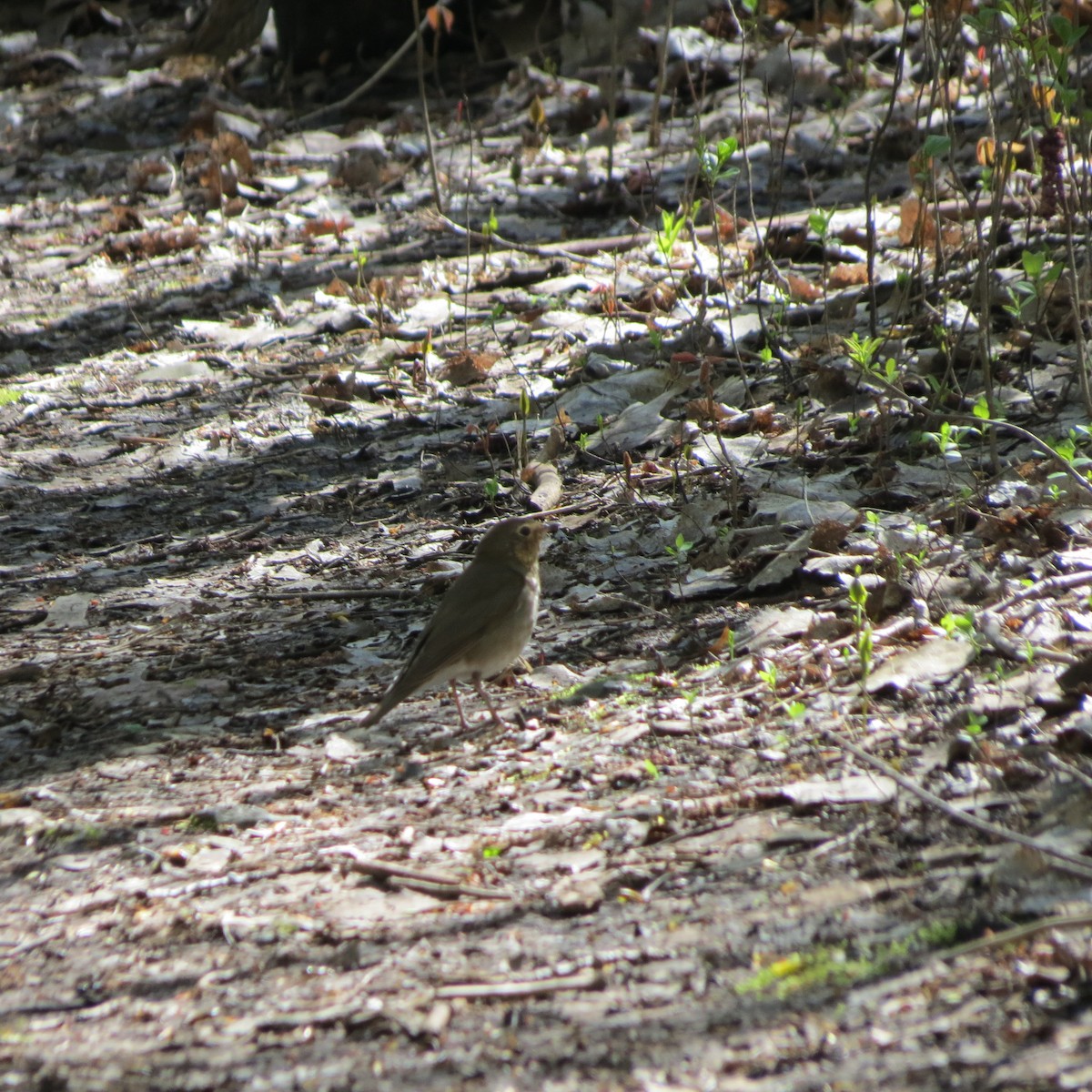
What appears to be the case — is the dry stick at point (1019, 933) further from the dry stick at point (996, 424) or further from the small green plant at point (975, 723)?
the dry stick at point (996, 424)

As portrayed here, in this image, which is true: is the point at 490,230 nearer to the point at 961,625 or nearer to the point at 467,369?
the point at 467,369

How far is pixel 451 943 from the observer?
125 inches

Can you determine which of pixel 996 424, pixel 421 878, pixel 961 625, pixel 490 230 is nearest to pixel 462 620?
pixel 421 878

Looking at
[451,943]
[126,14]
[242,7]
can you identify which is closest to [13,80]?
[126,14]

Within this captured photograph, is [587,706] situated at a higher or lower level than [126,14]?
lower

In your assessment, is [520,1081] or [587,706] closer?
[520,1081]

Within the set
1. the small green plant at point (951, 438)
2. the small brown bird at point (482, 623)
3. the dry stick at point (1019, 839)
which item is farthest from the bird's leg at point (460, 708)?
the small green plant at point (951, 438)

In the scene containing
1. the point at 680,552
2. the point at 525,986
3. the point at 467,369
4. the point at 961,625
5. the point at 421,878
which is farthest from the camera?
the point at 467,369

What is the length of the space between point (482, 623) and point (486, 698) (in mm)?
313

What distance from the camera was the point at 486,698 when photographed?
4762mm

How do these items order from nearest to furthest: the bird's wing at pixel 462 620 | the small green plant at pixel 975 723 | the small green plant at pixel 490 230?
the small green plant at pixel 975 723 < the bird's wing at pixel 462 620 < the small green plant at pixel 490 230

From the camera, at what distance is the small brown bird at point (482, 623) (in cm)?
456

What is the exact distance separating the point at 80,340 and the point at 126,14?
367 inches

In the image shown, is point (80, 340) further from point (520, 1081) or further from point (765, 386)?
point (520, 1081)
